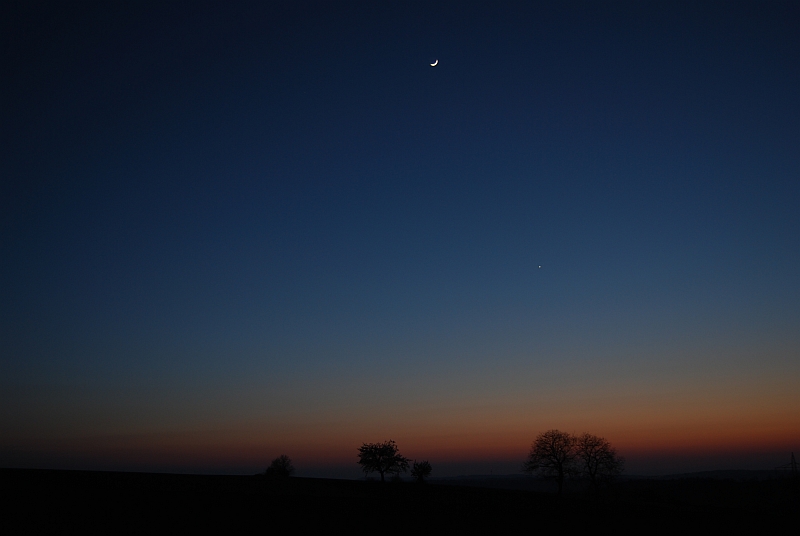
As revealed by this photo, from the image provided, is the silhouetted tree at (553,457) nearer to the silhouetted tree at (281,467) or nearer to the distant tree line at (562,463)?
the distant tree line at (562,463)

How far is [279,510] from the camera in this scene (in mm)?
42750

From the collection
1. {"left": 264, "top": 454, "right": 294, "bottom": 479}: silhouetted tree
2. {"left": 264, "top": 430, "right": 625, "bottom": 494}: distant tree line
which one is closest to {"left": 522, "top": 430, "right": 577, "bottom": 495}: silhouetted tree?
{"left": 264, "top": 430, "right": 625, "bottom": 494}: distant tree line

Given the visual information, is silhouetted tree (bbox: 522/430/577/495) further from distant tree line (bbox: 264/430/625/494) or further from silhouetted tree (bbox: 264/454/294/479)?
silhouetted tree (bbox: 264/454/294/479)

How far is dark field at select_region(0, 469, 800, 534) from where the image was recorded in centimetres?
3500

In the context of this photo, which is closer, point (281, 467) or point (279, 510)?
point (279, 510)

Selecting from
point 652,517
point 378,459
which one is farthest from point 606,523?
point 378,459

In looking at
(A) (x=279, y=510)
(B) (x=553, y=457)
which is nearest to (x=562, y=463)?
(B) (x=553, y=457)

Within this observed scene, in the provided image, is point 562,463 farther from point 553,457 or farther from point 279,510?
point 279,510

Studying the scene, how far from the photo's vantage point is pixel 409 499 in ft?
182

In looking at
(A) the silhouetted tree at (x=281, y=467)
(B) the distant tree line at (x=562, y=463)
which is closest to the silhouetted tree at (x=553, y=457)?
(B) the distant tree line at (x=562, y=463)

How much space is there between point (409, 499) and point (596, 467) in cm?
4416

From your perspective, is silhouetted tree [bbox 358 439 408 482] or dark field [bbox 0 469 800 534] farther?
silhouetted tree [bbox 358 439 408 482]

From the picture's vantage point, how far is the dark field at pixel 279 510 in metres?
35.0

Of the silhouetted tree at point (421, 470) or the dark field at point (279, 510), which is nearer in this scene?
the dark field at point (279, 510)
